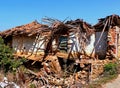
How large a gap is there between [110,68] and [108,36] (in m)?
3.29

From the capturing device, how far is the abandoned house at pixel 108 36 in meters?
21.8

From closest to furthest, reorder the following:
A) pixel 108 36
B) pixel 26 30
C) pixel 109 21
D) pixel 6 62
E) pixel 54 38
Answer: pixel 6 62 → pixel 109 21 → pixel 108 36 → pixel 54 38 → pixel 26 30

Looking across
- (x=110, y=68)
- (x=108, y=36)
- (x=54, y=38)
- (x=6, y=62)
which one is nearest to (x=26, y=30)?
(x=54, y=38)

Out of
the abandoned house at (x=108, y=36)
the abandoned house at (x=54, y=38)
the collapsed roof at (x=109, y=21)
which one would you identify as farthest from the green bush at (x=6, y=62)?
the collapsed roof at (x=109, y=21)

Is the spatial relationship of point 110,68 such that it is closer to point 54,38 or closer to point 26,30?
point 54,38

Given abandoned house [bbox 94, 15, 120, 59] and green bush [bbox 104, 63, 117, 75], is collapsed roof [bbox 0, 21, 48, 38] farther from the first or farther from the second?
green bush [bbox 104, 63, 117, 75]

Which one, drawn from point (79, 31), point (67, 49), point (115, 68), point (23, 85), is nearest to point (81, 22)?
point (79, 31)

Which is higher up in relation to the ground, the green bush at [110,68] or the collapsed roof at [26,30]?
the collapsed roof at [26,30]

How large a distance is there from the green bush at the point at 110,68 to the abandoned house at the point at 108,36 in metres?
2.06

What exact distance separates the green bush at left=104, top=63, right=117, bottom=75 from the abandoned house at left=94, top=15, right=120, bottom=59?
6.76 feet

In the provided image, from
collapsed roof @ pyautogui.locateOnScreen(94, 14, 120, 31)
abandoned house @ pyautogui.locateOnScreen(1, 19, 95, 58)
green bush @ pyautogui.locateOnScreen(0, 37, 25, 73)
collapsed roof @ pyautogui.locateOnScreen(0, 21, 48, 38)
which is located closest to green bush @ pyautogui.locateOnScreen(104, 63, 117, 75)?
abandoned house @ pyautogui.locateOnScreen(1, 19, 95, 58)

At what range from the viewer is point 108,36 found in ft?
72.2

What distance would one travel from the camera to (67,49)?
23422mm

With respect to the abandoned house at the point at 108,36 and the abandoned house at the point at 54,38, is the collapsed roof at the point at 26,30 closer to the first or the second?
the abandoned house at the point at 54,38
